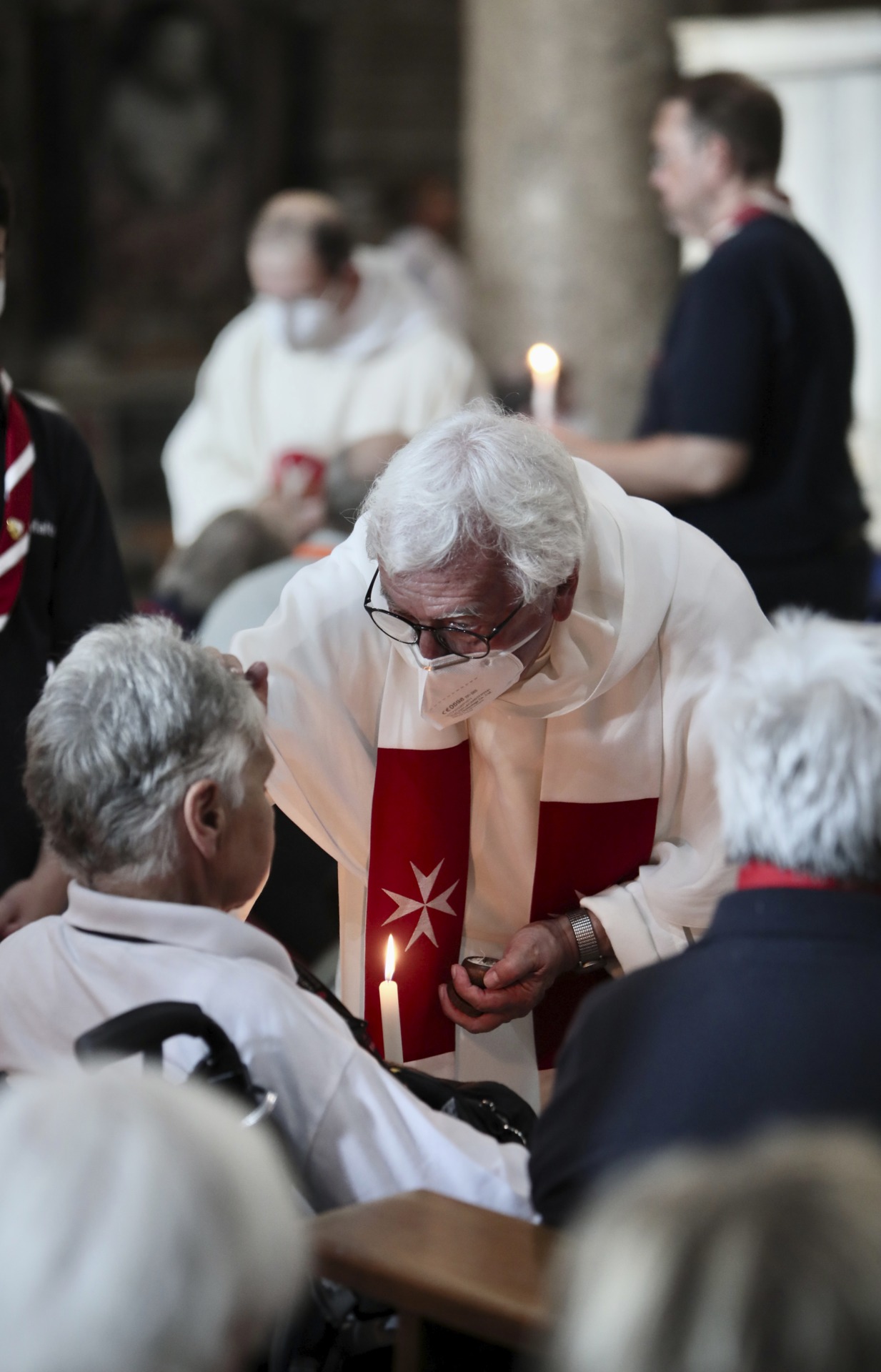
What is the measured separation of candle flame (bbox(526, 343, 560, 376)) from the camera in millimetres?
2736

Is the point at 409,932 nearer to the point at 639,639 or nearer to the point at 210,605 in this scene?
the point at 639,639

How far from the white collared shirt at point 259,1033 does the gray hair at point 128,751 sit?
8 centimetres

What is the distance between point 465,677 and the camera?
2457 millimetres

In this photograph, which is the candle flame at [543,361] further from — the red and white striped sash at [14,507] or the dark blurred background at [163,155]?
the dark blurred background at [163,155]

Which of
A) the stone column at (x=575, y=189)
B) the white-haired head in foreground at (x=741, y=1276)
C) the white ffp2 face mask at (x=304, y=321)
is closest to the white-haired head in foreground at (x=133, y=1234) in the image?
the white-haired head in foreground at (x=741, y=1276)

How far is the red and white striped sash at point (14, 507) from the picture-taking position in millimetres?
2943

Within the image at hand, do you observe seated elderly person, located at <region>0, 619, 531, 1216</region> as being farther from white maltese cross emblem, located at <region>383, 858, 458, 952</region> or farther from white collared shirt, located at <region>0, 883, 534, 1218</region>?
white maltese cross emblem, located at <region>383, 858, 458, 952</region>

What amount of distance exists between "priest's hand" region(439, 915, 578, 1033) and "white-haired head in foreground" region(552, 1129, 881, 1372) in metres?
1.58

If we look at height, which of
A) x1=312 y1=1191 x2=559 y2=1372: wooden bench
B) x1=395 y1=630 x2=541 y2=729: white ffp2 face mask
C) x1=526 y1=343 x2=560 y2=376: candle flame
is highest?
x1=526 y1=343 x2=560 y2=376: candle flame

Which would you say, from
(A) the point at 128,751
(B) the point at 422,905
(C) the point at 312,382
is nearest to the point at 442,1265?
(A) the point at 128,751

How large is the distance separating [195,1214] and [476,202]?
6195 millimetres

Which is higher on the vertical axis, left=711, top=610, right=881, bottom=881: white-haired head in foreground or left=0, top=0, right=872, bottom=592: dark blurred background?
left=711, top=610, right=881, bottom=881: white-haired head in foreground

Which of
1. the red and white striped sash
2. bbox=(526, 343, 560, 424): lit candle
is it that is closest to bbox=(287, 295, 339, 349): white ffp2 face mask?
the red and white striped sash

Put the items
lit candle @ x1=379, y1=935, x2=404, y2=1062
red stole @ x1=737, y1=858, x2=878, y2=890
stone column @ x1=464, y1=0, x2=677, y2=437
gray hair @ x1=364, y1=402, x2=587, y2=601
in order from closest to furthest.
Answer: red stole @ x1=737, y1=858, x2=878, y2=890 < lit candle @ x1=379, y1=935, x2=404, y2=1062 < gray hair @ x1=364, y1=402, x2=587, y2=601 < stone column @ x1=464, y1=0, x2=677, y2=437
